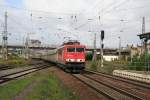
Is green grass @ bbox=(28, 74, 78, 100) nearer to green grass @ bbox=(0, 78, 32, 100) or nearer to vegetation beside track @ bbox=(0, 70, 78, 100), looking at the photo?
vegetation beside track @ bbox=(0, 70, 78, 100)

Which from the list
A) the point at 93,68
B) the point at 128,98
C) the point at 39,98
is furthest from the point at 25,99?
the point at 93,68

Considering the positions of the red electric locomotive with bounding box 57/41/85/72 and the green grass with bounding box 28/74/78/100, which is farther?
the red electric locomotive with bounding box 57/41/85/72

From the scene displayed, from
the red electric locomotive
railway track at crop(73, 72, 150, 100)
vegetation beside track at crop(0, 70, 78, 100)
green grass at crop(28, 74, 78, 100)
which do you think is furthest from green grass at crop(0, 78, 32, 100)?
the red electric locomotive

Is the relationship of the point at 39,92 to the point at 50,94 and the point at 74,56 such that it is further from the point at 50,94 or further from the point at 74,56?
the point at 74,56

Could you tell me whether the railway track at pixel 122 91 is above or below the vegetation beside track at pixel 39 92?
below

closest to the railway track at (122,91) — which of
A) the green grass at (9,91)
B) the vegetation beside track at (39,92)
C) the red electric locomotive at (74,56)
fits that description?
the vegetation beside track at (39,92)

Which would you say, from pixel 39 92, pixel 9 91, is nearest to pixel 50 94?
pixel 39 92

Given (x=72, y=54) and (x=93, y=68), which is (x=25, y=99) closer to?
(x=72, y=54)

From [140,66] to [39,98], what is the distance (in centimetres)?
2725

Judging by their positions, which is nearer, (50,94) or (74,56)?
(50,94)

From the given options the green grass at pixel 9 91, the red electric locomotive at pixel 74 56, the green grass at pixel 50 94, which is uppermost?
the red electric locomotive at pixel 74 56

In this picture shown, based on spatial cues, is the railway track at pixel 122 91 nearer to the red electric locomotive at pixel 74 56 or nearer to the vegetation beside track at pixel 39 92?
the vegetation beside track at pixel 39 92

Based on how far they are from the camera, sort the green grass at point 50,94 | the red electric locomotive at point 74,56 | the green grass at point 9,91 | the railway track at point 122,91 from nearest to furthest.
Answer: the green grass at point 9,91 → the green grass at point 50,94 → the railway track at point 122,91 → the red electric locomotive at point 74,56

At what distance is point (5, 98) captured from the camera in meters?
16.1
